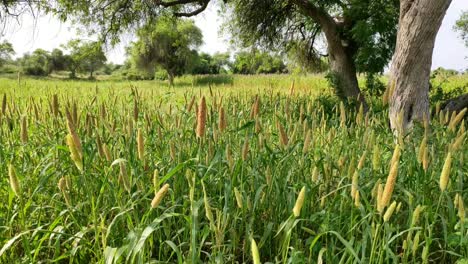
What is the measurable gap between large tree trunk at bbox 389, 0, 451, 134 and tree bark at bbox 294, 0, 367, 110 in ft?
14.1

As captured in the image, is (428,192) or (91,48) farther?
(91,48)

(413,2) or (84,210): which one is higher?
(413,2)

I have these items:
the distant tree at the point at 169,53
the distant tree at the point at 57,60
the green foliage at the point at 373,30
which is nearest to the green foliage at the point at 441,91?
the green foliage at the point at 373,30

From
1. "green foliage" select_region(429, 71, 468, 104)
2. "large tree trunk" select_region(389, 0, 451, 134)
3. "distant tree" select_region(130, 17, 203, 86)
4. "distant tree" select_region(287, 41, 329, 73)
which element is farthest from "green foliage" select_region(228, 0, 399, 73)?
"distant tree" select_region(130, 17, 203, 86)

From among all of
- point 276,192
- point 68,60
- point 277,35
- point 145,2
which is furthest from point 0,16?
point 68,60

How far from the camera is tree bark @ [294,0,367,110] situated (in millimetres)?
9438


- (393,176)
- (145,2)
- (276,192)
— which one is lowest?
(276,192)

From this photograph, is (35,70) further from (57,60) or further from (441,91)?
(441,91)

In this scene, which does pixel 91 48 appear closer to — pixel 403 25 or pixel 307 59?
pixel 307 59

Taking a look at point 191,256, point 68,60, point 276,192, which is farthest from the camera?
point 68,60

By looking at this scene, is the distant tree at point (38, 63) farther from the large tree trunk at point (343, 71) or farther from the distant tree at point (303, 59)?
the large tree trunk at point (343, 71)

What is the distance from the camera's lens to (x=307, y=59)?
13.4m

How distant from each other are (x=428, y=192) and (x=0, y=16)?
10.1 m

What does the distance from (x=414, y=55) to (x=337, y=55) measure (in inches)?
196
